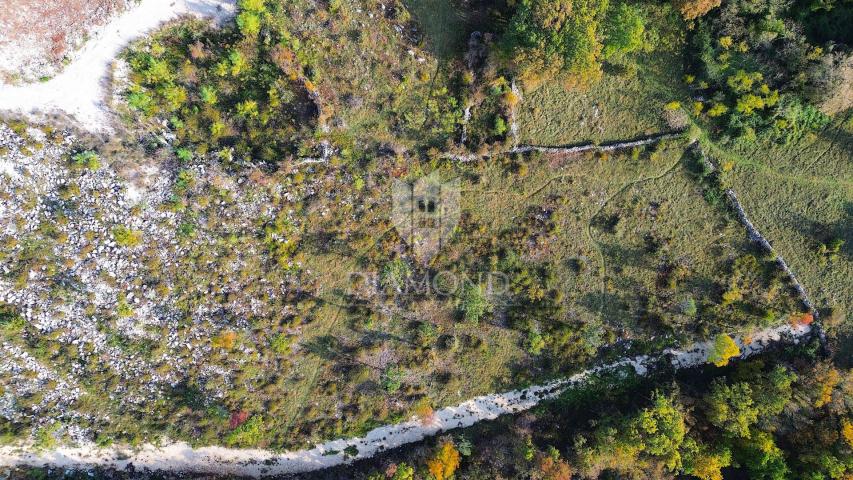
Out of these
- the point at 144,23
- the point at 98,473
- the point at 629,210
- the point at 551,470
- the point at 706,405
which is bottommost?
the point at 98,473

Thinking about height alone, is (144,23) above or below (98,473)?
above

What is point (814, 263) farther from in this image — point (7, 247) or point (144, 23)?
point (7, 247)

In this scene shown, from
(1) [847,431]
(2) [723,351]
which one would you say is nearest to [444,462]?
(2) [723,351]

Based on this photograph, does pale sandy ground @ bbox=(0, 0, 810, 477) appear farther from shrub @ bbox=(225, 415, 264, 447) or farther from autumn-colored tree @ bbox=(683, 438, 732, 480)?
autumn-colored tree @ bbox=(683, 438, 732, 480)

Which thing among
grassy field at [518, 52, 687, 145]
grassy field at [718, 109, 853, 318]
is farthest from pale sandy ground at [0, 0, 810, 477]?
grassy field at [518, 52, 687, 145]

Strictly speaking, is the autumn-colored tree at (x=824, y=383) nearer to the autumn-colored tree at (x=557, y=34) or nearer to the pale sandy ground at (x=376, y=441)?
the pale sandy ground at (x=376, y=441)

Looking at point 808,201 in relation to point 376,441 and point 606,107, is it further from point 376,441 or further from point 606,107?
point 376,441

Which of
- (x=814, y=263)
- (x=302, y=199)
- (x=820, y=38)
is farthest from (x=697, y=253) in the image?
(x=302, y=199)
